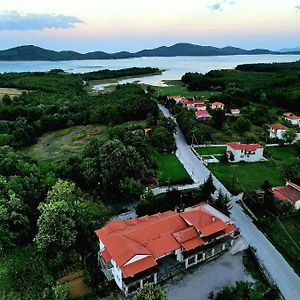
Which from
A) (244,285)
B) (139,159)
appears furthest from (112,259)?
(139,159)

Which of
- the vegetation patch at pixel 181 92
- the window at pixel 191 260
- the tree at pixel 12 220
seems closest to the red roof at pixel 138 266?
the window at pixel 191 260

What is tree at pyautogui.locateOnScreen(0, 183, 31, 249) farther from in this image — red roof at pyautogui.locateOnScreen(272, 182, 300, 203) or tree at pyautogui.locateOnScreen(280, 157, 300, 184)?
tree at pyautogui.locateOnScreen(280, 157, 300, 184)

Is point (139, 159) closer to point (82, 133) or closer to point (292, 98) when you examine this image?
point (82, 133)

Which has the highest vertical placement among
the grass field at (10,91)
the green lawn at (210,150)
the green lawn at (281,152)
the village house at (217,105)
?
the village house at (217,105)

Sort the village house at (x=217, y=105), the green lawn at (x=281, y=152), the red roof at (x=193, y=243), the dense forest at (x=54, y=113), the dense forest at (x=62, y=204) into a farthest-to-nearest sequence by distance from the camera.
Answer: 1. the village house at (x=217, y=105)
2. the dense forest at (x=54, y=113)
3. the green lawn at (x=281, y=152)
4. the dense forest at (x=62, y=204)
5. the red roof at (x=193, y=243)

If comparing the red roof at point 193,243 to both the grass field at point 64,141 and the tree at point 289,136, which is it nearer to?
the grass field at point 64,141

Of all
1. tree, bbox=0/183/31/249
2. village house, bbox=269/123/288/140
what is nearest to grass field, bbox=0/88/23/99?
village house, bbox=269/123/288/140

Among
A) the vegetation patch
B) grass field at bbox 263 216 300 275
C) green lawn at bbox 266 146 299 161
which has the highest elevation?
grass field at bbox 263 216 300 275
